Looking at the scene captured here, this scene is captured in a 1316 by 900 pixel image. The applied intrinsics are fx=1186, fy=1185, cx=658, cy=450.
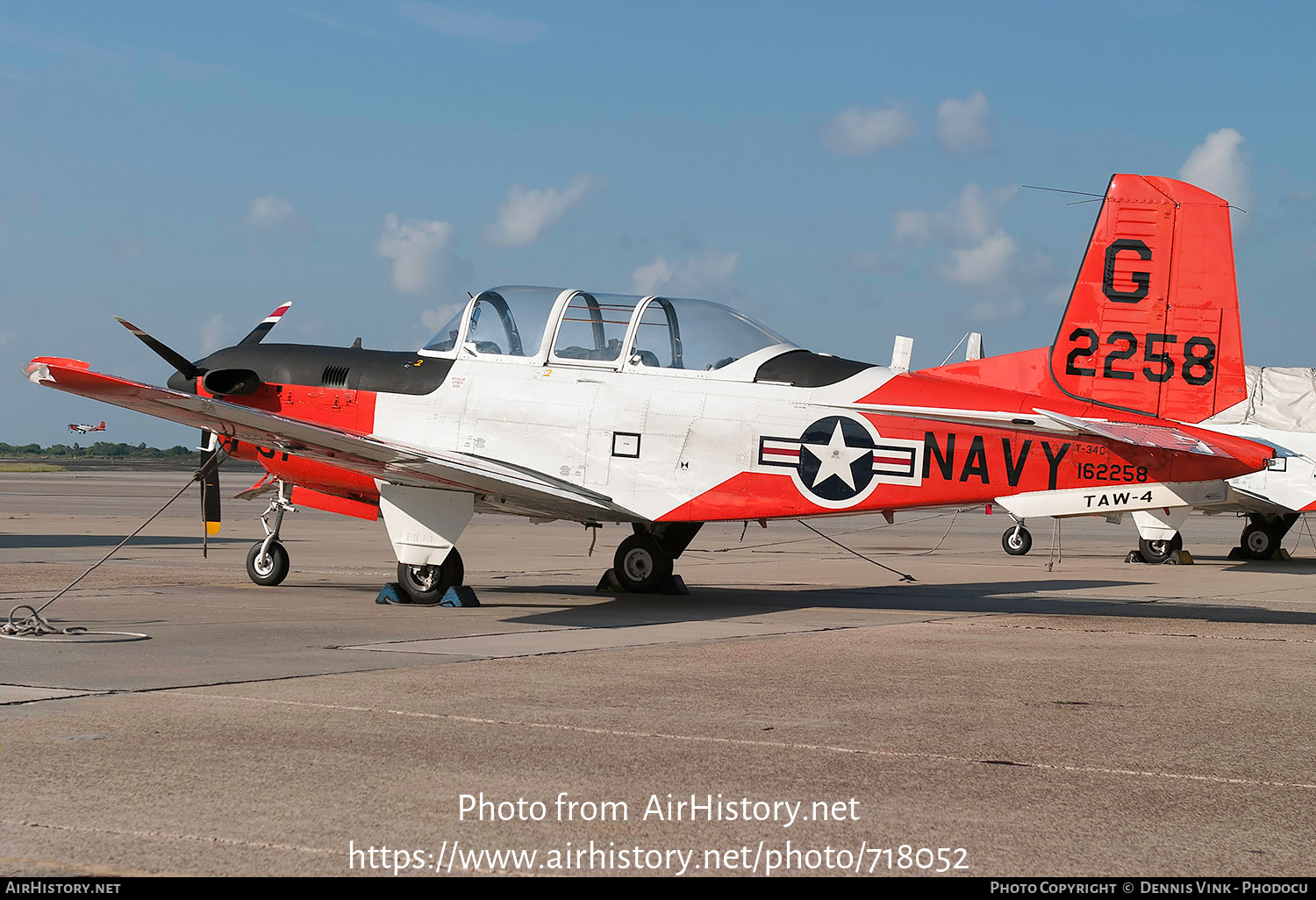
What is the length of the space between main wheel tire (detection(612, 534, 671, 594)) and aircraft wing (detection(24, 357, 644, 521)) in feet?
4.99

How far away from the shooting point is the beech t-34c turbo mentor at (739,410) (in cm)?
1073

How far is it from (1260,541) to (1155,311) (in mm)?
14853

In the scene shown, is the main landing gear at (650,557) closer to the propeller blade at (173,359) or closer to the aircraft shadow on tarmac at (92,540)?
the propeller blade at (173,359)

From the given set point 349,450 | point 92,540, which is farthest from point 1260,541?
point 92,540

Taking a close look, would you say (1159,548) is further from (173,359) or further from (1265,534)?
(173,359)

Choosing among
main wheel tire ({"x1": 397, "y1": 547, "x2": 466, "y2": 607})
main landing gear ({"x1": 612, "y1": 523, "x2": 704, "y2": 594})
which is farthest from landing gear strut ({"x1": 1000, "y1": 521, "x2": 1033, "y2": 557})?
main wheel tire ({"x1": 397, "y1": 547, "x2": 466, "y2": 607})

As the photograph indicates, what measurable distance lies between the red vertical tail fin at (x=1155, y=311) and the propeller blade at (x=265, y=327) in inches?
358

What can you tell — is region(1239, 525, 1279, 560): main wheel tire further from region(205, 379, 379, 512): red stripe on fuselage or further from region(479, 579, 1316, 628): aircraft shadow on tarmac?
region(205, 379, 379, 512): red stripe on fuselage

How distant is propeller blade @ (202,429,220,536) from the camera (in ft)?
44.3

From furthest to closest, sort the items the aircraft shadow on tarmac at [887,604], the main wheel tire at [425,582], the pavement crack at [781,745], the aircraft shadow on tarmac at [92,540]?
the aircraft shadow on tarmac at [92,540] → the main wheel tire at [425,582] → the aircraft shadow on tarmac at [887,604] → the pavement crack at [781,745]

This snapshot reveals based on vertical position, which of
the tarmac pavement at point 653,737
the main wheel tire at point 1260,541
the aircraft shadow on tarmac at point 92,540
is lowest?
the aircraft shadow on tarmac at point 92,540

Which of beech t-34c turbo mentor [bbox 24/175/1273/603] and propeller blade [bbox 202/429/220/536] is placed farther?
propeller blade [bbox 202/429/220/536]

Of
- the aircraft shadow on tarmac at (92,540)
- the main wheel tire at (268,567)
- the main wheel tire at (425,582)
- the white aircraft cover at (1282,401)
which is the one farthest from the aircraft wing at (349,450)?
the white aircraft cover at (1282,401)
